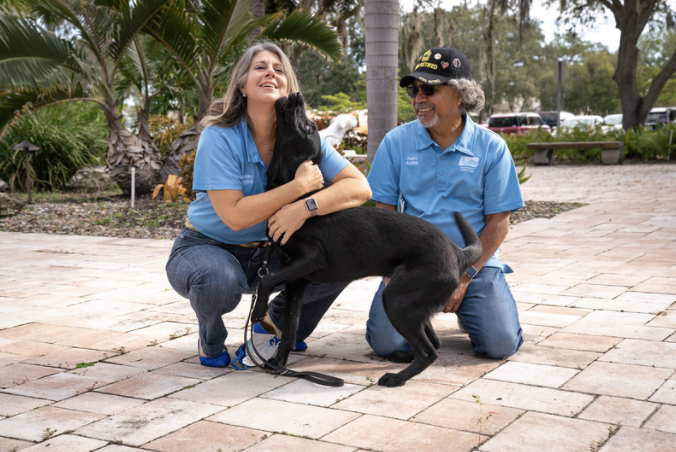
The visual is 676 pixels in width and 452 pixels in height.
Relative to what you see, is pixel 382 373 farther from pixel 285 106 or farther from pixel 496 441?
pixel 285 106

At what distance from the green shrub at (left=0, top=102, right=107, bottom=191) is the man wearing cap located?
36.6 feet

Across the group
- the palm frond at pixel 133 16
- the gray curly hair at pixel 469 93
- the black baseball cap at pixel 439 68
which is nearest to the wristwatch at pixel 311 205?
the black baseball cap at pixel 439 68

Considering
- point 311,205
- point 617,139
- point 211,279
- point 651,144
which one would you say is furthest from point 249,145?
point 617,139

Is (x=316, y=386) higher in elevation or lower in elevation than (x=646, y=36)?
lower

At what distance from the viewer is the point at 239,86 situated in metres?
3.54

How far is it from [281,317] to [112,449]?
146cm

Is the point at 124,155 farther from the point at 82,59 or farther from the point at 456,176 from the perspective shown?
the point at 456,176

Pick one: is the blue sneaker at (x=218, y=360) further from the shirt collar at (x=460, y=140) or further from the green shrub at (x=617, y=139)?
the green shrub at (x=617, y=139)

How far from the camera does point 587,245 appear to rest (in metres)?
7.55

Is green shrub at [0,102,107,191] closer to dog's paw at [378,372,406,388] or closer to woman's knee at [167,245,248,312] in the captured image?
woman's knee at [167,245,248,312]

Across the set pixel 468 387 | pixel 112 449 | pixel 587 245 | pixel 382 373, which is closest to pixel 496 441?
pixel 468 387

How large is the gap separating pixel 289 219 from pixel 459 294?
1135 mm

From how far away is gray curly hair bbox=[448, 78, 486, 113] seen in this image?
3780 millimetres

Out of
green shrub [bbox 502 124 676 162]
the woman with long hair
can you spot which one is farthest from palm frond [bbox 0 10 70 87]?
green shrub [bbox 502 124 676 162]
